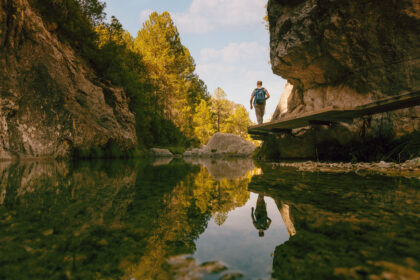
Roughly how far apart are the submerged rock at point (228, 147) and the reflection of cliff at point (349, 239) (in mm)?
13196

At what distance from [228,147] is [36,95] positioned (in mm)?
10934

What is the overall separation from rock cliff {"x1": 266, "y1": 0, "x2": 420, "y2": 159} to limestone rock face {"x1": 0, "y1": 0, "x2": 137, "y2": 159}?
817 centimetres

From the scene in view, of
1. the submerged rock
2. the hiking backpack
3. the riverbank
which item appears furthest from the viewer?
the submerged rock

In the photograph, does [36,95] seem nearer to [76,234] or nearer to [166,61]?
[76,234]

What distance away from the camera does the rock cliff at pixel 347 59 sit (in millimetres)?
5605

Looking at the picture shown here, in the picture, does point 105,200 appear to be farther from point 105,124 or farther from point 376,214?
point 105,124

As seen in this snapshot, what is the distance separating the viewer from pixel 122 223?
1080 millimetres

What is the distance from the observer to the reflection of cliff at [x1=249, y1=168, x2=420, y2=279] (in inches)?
24.3

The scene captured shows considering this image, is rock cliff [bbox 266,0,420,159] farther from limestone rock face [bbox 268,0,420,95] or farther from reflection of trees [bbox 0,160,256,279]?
reflection of trees [bbox 0,160,256,279]

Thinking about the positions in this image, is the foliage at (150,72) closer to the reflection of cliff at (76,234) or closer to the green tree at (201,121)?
the green tree at (201,121)

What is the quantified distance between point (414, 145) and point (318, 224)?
5.41 metres

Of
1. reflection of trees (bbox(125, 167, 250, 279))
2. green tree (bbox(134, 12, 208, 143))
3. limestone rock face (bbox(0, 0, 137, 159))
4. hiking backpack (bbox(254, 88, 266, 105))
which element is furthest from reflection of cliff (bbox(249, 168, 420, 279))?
green tree (bbox(134, 12, 208, 143))

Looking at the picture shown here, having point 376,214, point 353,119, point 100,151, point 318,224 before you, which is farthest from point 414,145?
point 100,151

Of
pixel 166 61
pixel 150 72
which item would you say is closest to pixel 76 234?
A: pixel 150 72
